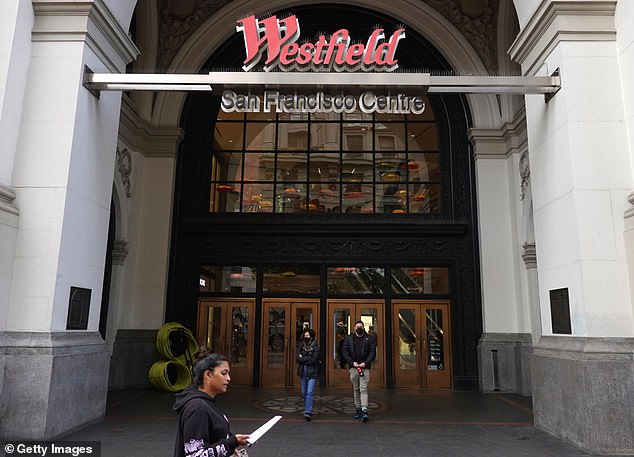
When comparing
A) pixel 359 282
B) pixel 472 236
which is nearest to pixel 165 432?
pixel 359 282

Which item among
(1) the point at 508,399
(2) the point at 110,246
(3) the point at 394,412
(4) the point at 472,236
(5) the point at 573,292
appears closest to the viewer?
(5) the point at 573,292

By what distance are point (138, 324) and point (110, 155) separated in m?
6.06

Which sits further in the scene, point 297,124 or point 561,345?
point 297,124

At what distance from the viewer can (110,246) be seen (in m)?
13.1

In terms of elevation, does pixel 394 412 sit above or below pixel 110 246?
below

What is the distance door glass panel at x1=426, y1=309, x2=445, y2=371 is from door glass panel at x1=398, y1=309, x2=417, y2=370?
42cm

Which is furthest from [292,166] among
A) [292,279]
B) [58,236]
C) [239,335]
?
[58,236]

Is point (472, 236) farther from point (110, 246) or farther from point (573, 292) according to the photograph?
point (110, 246)

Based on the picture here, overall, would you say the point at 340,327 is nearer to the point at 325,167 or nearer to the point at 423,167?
the point at 325,167

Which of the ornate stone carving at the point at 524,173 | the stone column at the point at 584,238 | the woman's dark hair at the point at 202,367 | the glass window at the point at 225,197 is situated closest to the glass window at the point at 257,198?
the glass window at the point at 225,197

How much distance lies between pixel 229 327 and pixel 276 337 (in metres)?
1.40

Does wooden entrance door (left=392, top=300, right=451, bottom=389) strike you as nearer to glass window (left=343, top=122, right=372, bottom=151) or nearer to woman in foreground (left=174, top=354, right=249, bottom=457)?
glass window (left=343, top=122, right=372, bottom=151)

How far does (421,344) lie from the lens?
13.7 m

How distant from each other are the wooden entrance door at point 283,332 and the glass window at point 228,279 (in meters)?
0.79
